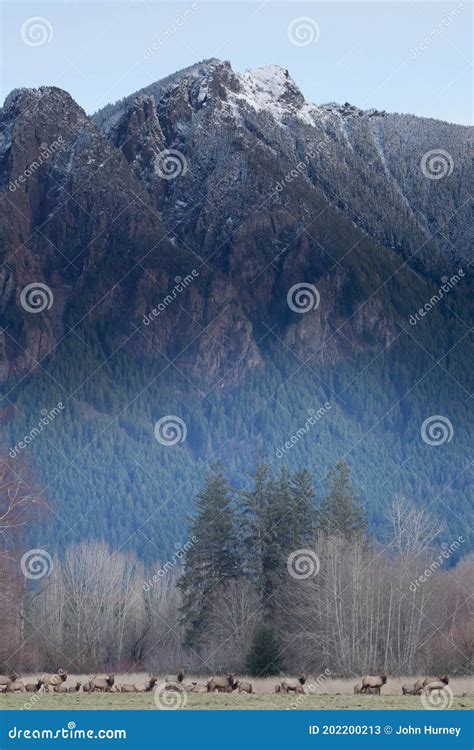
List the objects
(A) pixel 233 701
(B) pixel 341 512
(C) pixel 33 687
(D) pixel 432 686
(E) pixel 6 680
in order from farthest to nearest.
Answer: (B) pixel 341 512 < (E) pixel 6 680 < (C) pixel 33 687 < (D) pixel 432 686 < (A) pixel 233 701

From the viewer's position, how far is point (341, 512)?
262 ft

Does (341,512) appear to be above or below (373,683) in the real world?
above

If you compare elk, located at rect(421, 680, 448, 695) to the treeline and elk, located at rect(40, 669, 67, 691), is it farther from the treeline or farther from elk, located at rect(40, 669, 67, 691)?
the treeline

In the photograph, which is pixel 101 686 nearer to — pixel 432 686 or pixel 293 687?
pixel 293 687

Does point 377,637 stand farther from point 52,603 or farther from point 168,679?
point 52,603

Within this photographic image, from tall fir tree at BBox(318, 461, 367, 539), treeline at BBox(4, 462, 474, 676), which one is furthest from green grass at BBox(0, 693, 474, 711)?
tall fir tree at BBox(318, 461, 367, 539)

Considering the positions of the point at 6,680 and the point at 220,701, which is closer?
the point at 220,701

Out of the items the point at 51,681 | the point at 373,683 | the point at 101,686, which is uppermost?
the point at 373,683

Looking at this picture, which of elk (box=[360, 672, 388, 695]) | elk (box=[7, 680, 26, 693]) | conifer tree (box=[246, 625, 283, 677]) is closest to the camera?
elk (box=[7, 680, 26, 693])

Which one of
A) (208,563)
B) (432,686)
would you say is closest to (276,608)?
(208,563)

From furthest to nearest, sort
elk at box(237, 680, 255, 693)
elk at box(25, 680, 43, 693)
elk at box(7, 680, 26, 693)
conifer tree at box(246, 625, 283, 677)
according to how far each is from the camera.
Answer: conifer tree at box(246, 625, 283, 677)
elk at box(237, 680, 255, 693)
elk at box(25, 680, 43, 693)
elk at box(7, 680, 26, 693)

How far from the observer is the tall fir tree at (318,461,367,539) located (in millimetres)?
78625

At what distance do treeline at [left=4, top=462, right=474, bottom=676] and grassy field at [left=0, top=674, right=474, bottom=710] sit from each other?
14.1 metres

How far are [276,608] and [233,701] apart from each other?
26.6 m
